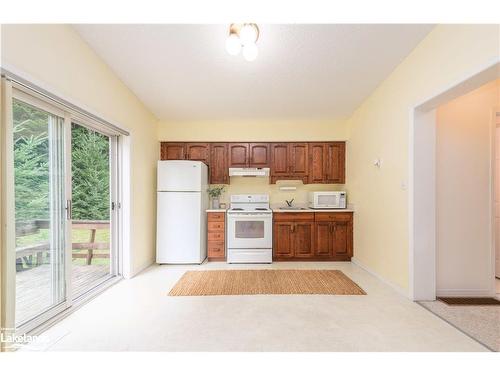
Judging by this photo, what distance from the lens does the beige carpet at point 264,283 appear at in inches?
116

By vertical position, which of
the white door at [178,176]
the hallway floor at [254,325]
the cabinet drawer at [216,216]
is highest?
the white door at [178,176]

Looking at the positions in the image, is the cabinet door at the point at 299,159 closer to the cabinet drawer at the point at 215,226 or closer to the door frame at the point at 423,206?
the cabinet drawer at the point at 215,226

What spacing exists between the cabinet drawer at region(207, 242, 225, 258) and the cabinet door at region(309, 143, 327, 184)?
2.04 m

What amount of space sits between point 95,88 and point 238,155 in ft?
8.42

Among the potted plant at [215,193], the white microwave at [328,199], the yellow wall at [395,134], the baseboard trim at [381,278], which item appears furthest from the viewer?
the potted plant at [215,193]

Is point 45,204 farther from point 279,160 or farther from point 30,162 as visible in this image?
point 279,160

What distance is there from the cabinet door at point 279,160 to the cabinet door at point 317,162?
45 centimetres

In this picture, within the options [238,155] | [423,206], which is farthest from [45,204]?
[423,206]

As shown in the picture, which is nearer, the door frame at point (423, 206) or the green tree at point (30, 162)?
the green tree at point (30, 162)

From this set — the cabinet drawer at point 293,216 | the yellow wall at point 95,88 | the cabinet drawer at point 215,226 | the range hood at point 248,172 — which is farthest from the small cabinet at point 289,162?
the yellow wall at point 95,88

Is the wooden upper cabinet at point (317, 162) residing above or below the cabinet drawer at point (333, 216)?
above

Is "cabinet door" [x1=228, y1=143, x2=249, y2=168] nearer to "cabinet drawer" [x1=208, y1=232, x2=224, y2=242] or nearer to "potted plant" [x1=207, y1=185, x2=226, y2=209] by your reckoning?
"potted plant" [x1=207, y1=185, x2=226, y2=209]

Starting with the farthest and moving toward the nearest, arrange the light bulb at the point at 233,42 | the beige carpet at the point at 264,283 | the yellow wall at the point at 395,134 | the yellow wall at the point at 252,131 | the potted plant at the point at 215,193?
the potted plant at the point at 215,193, the yellow wall at the point at 252,131, the beige carpet at the point at 264,283, the yellow wall at the point at 395,134, the light bulb at the point at 233,42

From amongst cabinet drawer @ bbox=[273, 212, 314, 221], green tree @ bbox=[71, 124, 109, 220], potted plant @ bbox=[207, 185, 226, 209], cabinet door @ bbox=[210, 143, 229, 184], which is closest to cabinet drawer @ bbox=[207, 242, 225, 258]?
potted plant @ bbox=[207, 185, 226, 209]
